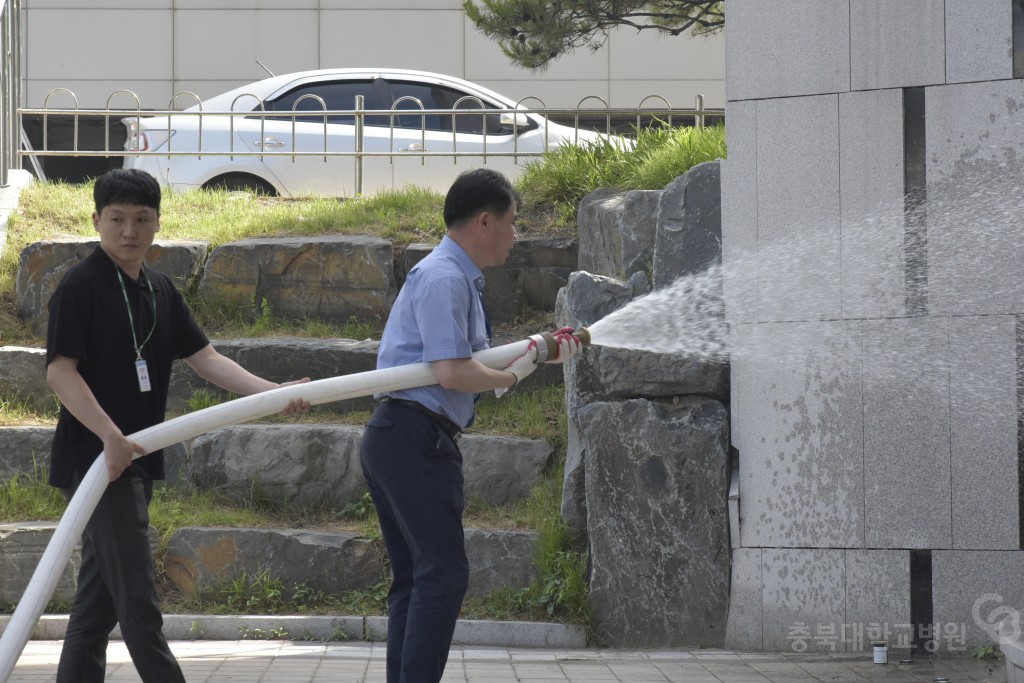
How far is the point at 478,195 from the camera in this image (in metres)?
3.79

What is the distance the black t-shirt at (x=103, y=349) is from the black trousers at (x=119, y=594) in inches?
4.4

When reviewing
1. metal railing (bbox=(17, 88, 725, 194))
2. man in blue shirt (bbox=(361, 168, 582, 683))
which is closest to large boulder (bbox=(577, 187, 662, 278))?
metal railing (bbox=(17, 88, 725, 194))

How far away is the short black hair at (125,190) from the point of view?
145 inches

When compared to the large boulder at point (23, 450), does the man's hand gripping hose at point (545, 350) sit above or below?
above

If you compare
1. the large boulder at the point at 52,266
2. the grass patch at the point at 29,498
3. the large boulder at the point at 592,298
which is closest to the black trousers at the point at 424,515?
the large boulder at the point at 592,298

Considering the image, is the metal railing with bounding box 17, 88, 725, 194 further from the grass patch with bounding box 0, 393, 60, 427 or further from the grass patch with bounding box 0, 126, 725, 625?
the grass patch with bounding box 0, 393, 60, 427

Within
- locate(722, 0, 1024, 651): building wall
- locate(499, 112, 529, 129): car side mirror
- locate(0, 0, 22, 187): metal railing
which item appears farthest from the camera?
locate(499, 112, 529, 129): car side mirror

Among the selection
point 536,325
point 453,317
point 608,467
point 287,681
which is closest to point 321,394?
point 453,317

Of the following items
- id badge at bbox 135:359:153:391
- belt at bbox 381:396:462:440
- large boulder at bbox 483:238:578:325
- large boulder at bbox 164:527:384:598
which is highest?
large boulder at bbox 483:238:578:325

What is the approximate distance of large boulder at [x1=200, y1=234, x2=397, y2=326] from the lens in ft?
25.1

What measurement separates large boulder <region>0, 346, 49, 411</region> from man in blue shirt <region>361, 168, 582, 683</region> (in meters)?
3.79

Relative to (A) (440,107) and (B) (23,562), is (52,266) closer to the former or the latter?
(B) (23,562)

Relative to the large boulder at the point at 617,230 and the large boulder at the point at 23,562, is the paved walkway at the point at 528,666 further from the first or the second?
the large boulder at the point at 617,230

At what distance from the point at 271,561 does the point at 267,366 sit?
1536 mm
